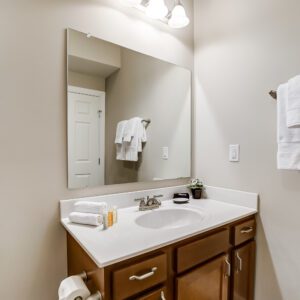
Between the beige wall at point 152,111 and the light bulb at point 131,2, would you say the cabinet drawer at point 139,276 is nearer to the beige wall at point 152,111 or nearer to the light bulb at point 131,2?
the beige wall at point 152,111

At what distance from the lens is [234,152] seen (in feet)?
5.04

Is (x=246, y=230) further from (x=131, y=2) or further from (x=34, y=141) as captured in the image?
(x=131, y=2)

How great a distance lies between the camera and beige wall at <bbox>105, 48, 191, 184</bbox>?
1.41 m

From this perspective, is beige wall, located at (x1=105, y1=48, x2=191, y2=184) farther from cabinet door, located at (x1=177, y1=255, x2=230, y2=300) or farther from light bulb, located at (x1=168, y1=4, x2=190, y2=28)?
cabinet door, located at (x1=177, y1=255, x2=230, y2=300)

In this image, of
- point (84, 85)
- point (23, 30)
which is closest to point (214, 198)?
point (84, 85)

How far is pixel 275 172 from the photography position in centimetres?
133

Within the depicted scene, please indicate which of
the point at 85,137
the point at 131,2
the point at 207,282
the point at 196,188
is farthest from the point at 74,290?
the point at 131,2

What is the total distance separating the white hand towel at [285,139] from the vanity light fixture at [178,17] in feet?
2.62

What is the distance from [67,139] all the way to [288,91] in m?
1.20

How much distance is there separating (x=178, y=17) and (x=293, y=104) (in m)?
0.95

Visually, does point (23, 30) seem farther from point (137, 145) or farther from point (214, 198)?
point (214, 198)

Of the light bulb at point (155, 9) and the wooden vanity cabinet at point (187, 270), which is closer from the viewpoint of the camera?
the wooden vanity cabinet at point (187, 270)

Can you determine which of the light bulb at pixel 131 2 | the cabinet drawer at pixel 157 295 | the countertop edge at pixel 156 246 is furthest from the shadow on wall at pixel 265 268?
the light bulb at pixel 131 2

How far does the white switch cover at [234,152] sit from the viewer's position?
1515 mm
